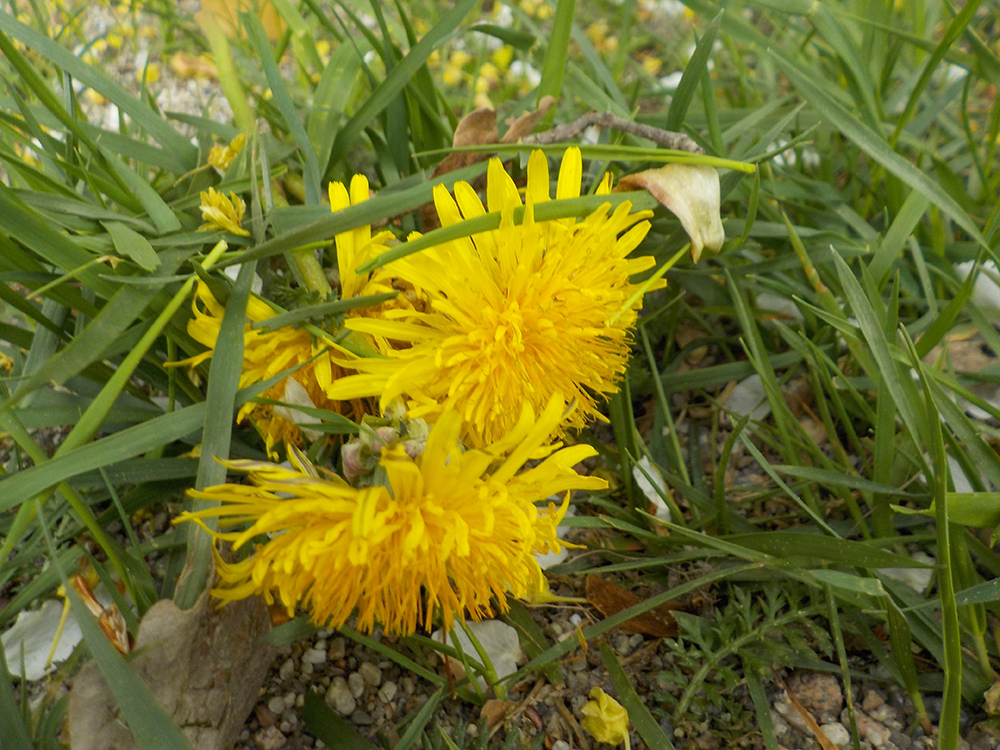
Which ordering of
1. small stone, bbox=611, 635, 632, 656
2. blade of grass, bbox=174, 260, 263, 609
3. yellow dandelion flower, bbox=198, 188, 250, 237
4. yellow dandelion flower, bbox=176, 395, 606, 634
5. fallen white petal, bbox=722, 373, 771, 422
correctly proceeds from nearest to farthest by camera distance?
yellow dandelion flower, bbox=176, 395, 606, 634 → blade of grass, bbox=174, 260, 263, 609 → yellow dandelion flower, bbox=198, 188, 250, 237 → small stone, bbox=611, 635, 632, 656 → fallen white petal, bbox=722, 373, 771, 422

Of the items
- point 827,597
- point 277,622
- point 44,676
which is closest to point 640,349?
point 827,597

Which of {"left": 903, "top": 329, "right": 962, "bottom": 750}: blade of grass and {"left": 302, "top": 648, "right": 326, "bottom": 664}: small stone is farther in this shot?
{"left": 302, "top": 648, "right": 326, "bottom": 664}: small stone

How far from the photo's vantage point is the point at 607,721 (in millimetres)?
805

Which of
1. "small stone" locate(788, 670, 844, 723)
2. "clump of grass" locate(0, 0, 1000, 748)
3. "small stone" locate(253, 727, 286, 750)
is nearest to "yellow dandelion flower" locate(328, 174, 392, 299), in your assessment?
"clump of grass" locate(0, 0, 1000, 748)

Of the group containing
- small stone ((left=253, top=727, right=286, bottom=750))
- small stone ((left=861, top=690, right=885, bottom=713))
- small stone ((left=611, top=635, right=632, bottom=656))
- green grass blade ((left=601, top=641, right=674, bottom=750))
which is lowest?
small stone ((left=253, top=727, right=286, bottom=750))

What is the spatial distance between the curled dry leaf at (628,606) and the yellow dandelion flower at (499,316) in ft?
1.02

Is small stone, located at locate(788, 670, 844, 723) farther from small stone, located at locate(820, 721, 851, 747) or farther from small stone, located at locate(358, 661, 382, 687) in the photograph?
small stone, located at locate(358, 661, 382, 687)

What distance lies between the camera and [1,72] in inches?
37.3

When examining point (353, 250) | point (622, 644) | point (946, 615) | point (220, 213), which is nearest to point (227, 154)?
point (220, 213)

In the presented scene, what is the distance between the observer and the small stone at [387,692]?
0.87m

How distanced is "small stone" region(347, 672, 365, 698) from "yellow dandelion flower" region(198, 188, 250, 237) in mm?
590

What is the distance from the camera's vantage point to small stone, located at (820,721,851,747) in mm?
809

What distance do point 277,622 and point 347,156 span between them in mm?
754

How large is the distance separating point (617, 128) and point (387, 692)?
80 centimetres
